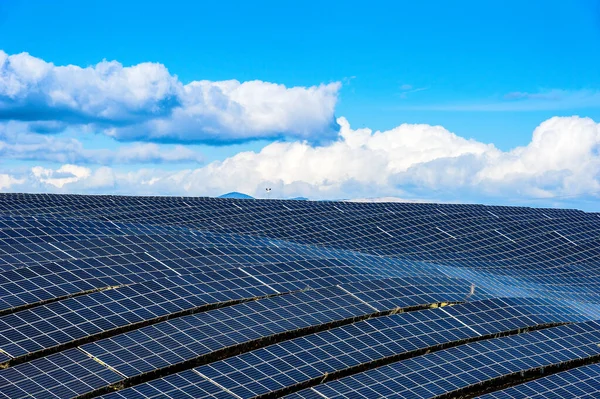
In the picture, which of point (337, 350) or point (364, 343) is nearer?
point (337, 350)

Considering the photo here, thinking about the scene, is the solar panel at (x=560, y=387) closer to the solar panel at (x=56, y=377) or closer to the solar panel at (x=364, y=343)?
the solar panel at (x=364, y=343)

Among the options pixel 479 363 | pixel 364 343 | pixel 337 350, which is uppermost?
pixel 364 343

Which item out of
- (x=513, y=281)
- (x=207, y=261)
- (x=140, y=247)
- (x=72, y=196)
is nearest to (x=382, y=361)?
(x=207, y=261)

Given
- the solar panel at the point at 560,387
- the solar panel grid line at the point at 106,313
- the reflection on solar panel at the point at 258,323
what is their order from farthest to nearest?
the solar panel at the point at 560,387 → the solar panel grid line at the point at 106,313 → the reflection on solar panel at the point at 258,323

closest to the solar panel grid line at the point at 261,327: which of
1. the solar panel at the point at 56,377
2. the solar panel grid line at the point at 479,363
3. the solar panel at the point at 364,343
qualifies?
the solar panel at the point at 364,343

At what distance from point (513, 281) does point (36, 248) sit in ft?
152

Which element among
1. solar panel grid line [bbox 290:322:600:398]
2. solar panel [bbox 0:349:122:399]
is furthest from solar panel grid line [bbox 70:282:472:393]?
solar panel grid line [bbox 290:322:600:398]

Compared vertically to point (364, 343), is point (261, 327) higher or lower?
higher

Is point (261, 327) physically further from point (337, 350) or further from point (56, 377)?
point (56, 377)

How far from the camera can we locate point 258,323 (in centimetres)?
5134

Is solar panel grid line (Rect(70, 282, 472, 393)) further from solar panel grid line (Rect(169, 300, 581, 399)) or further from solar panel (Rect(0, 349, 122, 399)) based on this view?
solar panel (Rect(0, 349, 122, 399))

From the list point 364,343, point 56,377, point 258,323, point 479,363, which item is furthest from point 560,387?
point 56,377

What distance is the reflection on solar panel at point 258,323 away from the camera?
44656 millimetres

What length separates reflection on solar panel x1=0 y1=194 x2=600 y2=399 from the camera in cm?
4466
